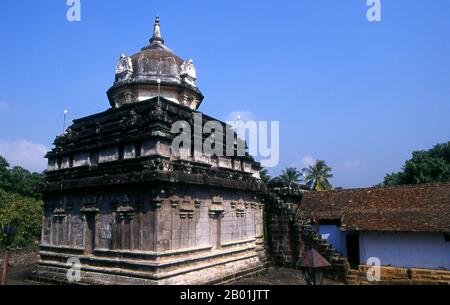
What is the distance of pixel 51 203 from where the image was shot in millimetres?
16688

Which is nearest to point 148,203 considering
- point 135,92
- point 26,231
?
point 135,92

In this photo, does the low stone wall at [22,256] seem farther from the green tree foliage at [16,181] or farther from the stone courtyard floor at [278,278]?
the green tree foliage at [16,181]

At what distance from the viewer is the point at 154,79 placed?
18.1 m

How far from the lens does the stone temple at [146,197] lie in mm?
12680

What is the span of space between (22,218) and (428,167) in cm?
3684

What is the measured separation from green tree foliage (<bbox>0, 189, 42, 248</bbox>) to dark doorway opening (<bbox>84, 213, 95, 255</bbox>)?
772 inches

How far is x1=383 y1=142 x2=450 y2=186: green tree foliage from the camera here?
107ft

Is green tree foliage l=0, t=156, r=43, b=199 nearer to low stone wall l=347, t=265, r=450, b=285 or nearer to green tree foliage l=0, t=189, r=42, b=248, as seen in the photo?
green tree foliage l=0, t=189, r=42, b=248

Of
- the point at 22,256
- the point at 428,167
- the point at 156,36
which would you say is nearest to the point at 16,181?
the point at 22,256

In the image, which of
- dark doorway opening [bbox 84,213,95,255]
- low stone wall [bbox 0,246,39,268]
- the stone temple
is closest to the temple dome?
the stone temple

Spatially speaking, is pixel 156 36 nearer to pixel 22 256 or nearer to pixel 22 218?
pixel 22 256

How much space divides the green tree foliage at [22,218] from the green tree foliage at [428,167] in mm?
34825
